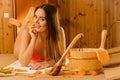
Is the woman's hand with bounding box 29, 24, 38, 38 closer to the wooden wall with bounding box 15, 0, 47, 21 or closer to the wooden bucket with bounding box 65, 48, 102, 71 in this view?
the wooden bucket with bounding box 65, 48, 102, 71

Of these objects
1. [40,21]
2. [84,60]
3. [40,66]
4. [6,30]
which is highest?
[40,21]

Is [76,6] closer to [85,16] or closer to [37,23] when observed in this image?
[85,16]

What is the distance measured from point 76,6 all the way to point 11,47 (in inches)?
66.5

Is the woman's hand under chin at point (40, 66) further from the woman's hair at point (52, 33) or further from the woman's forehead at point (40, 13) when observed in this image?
the woman's forehead at point (40, 13)

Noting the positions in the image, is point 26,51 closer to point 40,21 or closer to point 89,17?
point 40,21

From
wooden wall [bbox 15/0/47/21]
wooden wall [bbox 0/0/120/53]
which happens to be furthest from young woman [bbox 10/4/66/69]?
wooden wall [bbox 0/0/120/53]

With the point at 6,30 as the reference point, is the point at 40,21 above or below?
above

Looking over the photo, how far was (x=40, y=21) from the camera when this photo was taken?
84.4 inches

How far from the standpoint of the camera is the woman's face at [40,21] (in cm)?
214

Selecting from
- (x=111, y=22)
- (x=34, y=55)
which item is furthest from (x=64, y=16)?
(x=34, y=55)

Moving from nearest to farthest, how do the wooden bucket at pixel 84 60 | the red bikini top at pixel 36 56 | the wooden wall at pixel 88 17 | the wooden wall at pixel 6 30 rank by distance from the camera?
1. the wooden bucket at pixel 84 60
2. the red bikini top at pixel 36 56
3. the wooden wall at pixel 6 30
4. the wooden wall at pixel 88 17

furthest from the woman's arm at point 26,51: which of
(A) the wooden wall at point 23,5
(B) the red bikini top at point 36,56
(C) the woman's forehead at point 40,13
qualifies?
(A) the wooden wall at point 23,5

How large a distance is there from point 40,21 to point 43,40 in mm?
252

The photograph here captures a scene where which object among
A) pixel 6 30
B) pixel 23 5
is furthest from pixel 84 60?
pixel 6 30
